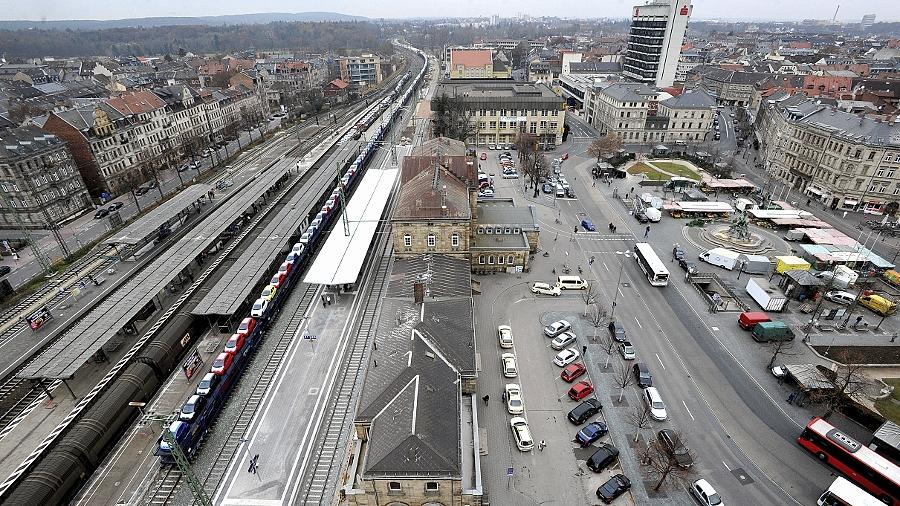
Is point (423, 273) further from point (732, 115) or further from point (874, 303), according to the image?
point (732, 115)

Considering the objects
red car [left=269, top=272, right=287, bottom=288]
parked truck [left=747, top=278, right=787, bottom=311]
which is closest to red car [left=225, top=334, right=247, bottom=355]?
red car [left=269, top=272, right=287, bottom=288]

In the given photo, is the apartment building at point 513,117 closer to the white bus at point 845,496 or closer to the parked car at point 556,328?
the parked car at point 556,328

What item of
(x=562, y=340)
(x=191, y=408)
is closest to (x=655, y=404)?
(x=562, y=340)

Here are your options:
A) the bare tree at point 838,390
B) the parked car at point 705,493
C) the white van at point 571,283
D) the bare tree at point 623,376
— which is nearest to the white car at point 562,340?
the bare tree at point 623,376

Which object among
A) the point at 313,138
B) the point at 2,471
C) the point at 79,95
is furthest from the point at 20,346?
the point at 79,95

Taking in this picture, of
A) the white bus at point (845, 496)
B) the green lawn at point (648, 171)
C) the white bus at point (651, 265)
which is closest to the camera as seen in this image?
the white bus at point (845, 496)

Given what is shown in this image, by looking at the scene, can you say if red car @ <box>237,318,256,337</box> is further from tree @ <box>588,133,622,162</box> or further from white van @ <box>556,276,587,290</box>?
tree @ <box>588,133,622,162</box>
